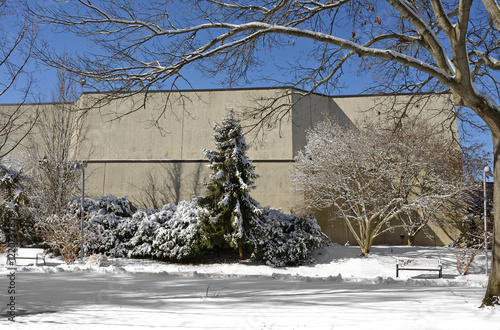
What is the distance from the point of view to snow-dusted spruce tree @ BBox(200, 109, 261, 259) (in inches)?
672

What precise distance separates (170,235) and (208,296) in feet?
38.5

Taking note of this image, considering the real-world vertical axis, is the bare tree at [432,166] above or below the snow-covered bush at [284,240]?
above

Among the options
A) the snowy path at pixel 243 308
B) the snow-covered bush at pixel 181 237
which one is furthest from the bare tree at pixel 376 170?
the snowy path at pixel 243 308

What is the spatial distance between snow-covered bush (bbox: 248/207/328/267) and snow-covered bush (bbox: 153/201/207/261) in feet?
8.10

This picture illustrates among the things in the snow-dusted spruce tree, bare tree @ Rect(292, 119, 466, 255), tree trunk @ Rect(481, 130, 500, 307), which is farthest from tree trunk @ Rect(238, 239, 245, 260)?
tree trunk @ Rect(481, 130, 500, 307)

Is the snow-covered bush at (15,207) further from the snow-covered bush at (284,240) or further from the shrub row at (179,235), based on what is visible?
the snow-covered bush at (284,240)

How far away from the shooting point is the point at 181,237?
17.6 meters

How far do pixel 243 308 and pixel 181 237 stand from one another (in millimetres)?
12486

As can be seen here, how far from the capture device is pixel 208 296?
6.50 m

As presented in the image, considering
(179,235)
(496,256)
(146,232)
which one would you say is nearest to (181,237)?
(179,235)

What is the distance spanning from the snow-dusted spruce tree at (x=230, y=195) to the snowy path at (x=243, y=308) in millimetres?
9200

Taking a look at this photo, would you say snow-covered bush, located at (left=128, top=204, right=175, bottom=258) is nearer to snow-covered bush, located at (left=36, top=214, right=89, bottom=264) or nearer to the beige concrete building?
snow-covered bush, located at (left=36, top=214, right=89, bottom=264)

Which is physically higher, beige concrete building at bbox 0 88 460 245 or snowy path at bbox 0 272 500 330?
beige concrete building at bbox 0 88 460 245

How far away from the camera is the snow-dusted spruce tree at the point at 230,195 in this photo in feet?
56.0
